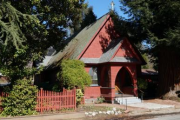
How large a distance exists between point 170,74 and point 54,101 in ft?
36.5

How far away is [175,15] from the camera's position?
16047 mm

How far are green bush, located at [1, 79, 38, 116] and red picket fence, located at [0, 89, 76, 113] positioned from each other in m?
0.39

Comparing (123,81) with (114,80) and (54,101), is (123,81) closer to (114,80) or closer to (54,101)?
(114,80)

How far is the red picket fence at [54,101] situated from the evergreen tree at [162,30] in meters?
7.86

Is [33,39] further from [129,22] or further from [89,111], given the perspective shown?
[129,22]

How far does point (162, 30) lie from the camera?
17.9 meters

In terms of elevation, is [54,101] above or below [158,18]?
below

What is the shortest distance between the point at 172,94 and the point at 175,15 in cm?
695

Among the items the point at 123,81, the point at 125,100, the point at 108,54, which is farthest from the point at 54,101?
the point at 123,81

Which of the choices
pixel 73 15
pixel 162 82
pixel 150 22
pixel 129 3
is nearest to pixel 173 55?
pixel 162 82

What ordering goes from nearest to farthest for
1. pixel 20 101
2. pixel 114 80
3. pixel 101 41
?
pixel 20 101, pixel 114 80, pixel 101 41

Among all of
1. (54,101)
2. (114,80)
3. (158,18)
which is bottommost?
(54,101)

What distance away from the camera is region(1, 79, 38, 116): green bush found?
39.3ft

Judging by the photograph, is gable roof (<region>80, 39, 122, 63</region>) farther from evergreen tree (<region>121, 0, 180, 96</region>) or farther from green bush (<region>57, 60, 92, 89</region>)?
green bush (<region>57, 60, 92, 89</region>)
